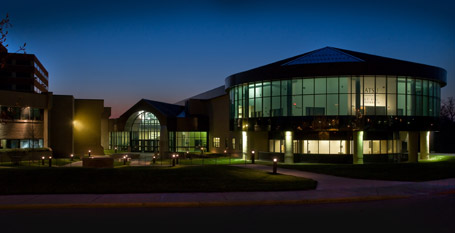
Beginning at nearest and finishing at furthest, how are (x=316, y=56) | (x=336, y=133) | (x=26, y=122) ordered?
(x=336, y=133) < (x=316, y=56) < (x=26, y=122)

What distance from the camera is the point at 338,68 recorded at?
113 ft

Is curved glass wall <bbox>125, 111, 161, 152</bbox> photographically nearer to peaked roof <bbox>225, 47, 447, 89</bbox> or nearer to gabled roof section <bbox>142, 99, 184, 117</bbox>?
gabled roof section <bbox>142, 99, 184, 117</bbox>

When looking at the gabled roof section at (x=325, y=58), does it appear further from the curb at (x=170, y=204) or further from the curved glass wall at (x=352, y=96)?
the curb at (x=170, y=204)

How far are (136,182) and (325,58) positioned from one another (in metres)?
25.9

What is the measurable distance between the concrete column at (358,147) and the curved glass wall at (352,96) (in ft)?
6.71

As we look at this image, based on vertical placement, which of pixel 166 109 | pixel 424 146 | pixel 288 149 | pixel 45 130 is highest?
pixel 166 109

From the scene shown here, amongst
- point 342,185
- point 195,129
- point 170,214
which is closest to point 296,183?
point 342,185

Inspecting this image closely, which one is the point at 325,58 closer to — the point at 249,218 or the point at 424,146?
the point at 424,146

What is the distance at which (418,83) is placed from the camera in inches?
1420

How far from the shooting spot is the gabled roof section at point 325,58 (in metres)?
36.6

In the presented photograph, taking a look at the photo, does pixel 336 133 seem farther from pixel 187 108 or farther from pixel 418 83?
Result: pixel 187 108

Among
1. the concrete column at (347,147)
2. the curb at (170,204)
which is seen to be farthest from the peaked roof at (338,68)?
the curb at (170,204)

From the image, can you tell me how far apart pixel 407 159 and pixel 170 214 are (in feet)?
110

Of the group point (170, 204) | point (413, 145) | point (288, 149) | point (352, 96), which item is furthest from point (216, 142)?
point (170, 204)
